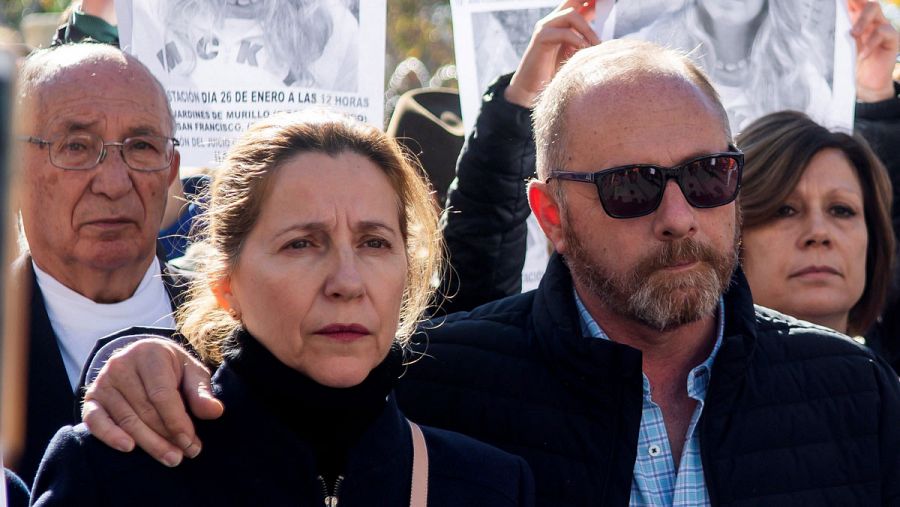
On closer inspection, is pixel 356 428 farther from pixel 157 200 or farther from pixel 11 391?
pixel 11 391

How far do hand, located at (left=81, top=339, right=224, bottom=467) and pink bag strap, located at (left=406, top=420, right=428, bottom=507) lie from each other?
16.0 inches

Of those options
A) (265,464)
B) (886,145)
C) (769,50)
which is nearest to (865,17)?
(769,50)

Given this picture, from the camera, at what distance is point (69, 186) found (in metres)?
2.90

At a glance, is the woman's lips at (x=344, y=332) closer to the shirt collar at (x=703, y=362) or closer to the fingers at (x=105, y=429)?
the fingers at (x=105, y=429)

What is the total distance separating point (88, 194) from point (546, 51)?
1.33m

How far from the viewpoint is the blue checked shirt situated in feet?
7.91

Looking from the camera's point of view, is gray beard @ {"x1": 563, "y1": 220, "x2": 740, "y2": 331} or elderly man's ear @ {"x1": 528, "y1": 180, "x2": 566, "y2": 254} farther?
elderly man's ear @ {"x1": 528, "y1": 180, "x2": 566, "y2": 254}

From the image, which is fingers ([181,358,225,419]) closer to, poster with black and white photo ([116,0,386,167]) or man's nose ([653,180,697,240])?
man's nose ([653,180,697,240])

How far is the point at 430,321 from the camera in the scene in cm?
283

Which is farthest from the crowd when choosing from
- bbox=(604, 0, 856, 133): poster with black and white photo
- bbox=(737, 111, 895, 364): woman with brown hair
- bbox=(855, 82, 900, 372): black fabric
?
bbox=(855, 82, 900, 372): black fabric

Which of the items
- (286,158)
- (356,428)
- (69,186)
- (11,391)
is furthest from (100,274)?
(11,391)

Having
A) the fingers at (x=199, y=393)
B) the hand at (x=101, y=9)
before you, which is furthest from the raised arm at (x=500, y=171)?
the hand at (x=101, y=9)

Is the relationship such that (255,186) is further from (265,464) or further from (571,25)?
(571,25)

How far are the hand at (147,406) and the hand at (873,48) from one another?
2.68 m
